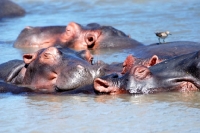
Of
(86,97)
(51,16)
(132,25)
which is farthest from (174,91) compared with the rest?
(51,16)

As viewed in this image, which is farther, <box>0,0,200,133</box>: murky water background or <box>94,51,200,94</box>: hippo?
<box>94,51,200,94</box>: hippo

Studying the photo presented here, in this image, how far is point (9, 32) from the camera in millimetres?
11680

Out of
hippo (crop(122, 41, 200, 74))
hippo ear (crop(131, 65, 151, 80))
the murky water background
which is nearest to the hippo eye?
the murky water background

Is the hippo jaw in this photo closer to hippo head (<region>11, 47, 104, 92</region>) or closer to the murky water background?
the murky water background

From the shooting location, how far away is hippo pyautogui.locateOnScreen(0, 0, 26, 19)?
1408 cm

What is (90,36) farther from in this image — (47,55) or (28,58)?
(47,55)

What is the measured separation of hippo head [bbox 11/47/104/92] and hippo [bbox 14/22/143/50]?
305 centimetres

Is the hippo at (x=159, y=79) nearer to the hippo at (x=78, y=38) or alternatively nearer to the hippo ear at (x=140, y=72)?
the hippo ear at (x=140, y=72)

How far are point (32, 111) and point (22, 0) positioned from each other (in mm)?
12893

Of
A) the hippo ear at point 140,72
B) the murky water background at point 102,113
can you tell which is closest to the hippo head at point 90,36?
the murky water background at point 102,113

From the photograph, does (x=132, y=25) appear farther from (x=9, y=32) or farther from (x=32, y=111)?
(x=32, y=111)

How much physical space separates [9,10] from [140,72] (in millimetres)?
9326

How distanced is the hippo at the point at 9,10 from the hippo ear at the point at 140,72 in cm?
876

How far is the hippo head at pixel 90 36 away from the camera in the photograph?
9.59m
